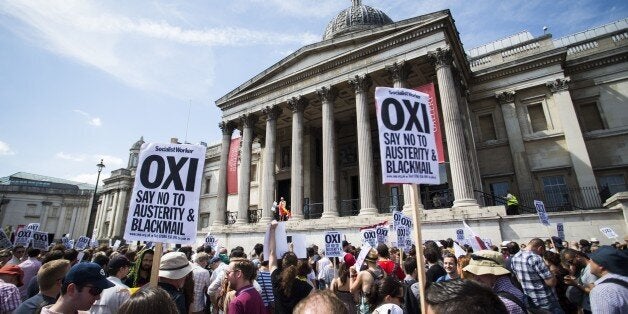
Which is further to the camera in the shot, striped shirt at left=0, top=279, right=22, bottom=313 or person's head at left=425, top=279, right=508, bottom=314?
striped shirt at left=0, top=279, right=22, bottom=313

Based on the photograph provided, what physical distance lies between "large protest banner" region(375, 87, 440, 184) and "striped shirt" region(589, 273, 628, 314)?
6.77 feet

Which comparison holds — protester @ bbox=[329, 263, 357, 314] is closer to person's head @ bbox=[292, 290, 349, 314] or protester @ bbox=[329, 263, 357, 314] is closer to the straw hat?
the straw hat

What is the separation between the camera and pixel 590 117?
19781 millimetres

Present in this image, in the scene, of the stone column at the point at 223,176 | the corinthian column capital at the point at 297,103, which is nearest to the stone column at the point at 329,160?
the corinthian column capital at the point at 297,103

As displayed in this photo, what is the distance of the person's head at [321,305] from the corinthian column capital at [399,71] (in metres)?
17.2

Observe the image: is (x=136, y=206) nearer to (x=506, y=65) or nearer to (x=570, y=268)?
(x=570, y=268)

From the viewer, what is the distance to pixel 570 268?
5176 millimetres

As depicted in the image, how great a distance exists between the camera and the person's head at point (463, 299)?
1.50 m

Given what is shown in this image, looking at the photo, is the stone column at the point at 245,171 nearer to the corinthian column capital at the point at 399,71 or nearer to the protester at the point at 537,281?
the corinthian column capital at the point at 399,71

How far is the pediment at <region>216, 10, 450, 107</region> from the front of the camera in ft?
58.9

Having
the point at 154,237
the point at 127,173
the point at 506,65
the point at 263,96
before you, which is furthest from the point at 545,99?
the point at 127,173

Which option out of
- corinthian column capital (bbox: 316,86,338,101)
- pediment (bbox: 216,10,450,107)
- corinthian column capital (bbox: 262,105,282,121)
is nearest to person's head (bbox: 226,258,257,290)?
pediment (bbox: 216,10,450,107)

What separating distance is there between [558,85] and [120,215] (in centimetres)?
5076

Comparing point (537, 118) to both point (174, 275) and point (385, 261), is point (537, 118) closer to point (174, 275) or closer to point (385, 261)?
point (385, 261)
